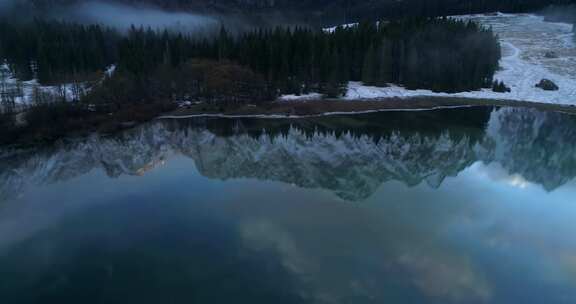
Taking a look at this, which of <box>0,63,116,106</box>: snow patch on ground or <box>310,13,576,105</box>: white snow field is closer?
<box>0,63,116,106</box>: snow patch on ground

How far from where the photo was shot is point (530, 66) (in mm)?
85312

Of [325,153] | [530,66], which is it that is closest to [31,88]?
[325,153]

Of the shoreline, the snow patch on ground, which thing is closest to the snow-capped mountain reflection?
the shoreline

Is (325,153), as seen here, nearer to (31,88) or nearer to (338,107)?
(338,107)

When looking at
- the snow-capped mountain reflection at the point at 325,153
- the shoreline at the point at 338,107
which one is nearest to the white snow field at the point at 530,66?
the shoreline at the point at 338,107

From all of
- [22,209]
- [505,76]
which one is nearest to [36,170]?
[22,209]

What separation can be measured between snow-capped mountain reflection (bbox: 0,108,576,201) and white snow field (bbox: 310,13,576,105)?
14191mm

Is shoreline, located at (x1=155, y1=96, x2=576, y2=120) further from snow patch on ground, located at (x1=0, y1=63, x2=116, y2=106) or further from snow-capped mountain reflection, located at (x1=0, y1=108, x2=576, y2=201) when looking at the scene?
snow patch on ground, located at (x1=0, y1=63, x2=116, y2=106)

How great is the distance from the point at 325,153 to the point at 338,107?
69.5 ft

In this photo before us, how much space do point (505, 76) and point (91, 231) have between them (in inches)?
3298

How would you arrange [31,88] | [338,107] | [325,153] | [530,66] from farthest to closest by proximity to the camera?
[530,66], [31,88], [338,107], [325,153]

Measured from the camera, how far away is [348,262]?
22.4 metres

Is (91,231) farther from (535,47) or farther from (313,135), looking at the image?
(535,47)

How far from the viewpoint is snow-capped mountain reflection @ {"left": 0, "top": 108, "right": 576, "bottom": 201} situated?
35719 mm
